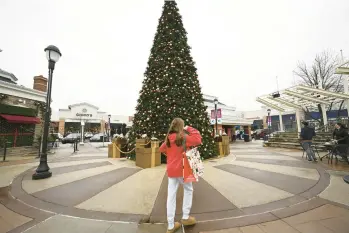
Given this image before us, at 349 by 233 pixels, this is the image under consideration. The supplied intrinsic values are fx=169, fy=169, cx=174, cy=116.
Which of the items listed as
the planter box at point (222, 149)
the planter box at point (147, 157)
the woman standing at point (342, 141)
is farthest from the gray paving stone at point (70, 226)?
the woman standing at point (342, 141)

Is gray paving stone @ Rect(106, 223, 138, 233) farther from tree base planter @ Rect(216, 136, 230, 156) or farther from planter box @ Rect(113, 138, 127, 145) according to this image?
tree base planter @ Rect(216, 136, 230, 156)

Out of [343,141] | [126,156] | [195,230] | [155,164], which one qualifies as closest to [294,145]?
[343,141]

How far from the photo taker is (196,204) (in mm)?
3277

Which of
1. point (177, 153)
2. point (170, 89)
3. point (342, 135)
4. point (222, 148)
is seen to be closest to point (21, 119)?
point (170, 89)

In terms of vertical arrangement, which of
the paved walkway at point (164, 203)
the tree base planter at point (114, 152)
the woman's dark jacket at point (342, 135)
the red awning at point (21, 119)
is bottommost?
the paved walkway at point (164, 203)

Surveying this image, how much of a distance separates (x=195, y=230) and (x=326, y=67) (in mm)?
24864

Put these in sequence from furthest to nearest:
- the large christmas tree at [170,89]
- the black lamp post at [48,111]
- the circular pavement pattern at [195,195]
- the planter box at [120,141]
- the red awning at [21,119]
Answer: the red awning at [21,119] → the planter box at [120,141] → the large christmas tree at [170,89] → the black lamp post at [48,111] → the circular pavement pattern at [195,195]

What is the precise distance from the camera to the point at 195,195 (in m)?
3.72

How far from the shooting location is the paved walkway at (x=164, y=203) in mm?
2574

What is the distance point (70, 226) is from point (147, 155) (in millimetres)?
4071

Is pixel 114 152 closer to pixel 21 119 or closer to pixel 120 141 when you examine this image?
pixel 120 141

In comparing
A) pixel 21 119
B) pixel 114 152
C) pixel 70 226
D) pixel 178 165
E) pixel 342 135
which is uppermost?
pixel 21 119

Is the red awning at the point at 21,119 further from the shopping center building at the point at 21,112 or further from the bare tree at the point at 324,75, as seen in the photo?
the bare tree at the point at 324,75

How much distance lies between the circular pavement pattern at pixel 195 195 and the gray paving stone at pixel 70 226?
15 cm
